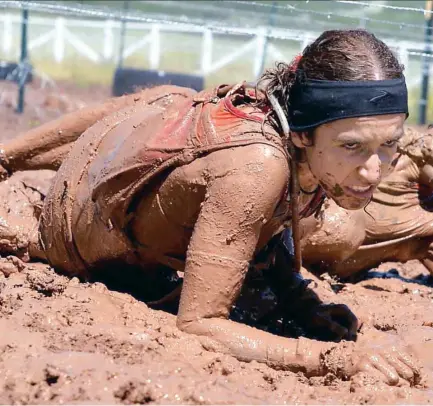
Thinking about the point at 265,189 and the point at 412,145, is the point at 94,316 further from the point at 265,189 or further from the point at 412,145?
the point at 412,145

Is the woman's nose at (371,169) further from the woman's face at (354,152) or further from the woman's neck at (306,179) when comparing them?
the woman's neck at (306,179)

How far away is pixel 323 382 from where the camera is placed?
3.21 m

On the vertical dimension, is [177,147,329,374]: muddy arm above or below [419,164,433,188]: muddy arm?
above

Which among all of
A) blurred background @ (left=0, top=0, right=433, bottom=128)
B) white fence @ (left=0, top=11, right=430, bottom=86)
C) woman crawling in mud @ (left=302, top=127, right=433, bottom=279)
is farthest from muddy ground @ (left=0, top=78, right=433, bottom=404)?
white fence @ (left=0, top=11, right=430, bottom=86)

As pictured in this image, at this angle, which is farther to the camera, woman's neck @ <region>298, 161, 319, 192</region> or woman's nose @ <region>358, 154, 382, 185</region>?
woman's neck @ <region>298, 161, 319, 192</region>

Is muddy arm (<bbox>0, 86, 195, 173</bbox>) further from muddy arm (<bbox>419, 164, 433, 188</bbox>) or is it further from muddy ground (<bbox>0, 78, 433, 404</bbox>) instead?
muddy arm (<bbox>419, 164, 433, 188</bbox>)

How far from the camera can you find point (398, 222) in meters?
5.62

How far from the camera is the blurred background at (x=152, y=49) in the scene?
1361 centimetres

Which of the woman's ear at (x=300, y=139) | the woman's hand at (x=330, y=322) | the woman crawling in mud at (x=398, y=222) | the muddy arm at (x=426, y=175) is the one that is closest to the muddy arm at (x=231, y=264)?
the woman's ear at (x=300, y=139)

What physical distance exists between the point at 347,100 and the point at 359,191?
1.08ft

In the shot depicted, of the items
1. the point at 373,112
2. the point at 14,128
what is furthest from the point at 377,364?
the point at 14,128

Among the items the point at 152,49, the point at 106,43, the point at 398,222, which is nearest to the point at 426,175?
the point at 398,222

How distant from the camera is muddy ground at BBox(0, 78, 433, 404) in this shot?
2.85 metres

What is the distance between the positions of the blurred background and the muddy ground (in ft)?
27.5
